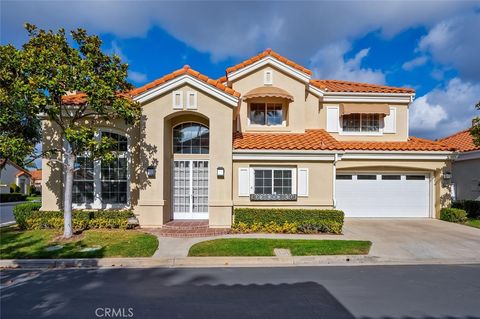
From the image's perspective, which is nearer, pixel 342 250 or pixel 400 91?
pixel 342 250

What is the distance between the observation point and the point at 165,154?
485 inches

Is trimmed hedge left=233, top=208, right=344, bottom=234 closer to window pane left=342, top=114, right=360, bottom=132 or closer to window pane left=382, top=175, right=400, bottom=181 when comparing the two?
window pane left=382, top=175, right=400, bottom=181

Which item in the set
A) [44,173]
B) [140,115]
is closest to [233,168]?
[140,115]

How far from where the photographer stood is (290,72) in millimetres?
15555

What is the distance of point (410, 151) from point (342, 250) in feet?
28.8

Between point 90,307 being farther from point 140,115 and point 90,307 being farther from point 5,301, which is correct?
point 140,115

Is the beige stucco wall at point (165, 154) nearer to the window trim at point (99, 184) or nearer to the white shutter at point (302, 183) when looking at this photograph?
the window trim at point (99, 184)

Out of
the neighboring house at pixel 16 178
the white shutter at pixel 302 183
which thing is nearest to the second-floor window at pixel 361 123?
the white shutter at pixel 302 183

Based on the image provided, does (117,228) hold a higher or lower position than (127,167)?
lower

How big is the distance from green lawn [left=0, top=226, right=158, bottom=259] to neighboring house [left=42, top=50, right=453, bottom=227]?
160 centimetres

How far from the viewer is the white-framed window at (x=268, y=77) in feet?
51.5

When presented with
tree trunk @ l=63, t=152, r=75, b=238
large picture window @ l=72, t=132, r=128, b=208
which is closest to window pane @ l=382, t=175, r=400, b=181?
large picture window @ l=72, t=132, r=128, b=208

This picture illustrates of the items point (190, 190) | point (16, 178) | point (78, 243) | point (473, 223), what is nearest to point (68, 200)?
point (78, 243)

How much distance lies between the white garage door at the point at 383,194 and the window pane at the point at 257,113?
5086 millimetres
